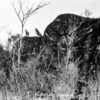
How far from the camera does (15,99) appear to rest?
32.7 feet

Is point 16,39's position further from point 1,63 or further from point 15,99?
point 15,99

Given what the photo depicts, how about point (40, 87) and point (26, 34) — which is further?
point (26, 34)

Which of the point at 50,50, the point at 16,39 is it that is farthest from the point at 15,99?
the point at 16,39

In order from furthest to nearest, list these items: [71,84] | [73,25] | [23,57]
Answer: [23,57] < [73,25] < [71,84]

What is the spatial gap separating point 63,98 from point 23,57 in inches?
660

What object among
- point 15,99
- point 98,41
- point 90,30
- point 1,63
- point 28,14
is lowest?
point 15,99

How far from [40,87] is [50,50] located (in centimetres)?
918

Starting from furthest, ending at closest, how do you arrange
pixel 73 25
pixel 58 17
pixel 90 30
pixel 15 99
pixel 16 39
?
1. pixel 16 39
2. pixel 58 17
3. pixel 73 25
4. pixel 90 30
5. pixel 15 99

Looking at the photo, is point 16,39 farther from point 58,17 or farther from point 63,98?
point 63,98

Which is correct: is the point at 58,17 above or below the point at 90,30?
above

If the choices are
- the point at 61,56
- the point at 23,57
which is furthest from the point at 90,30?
the point at 23,57

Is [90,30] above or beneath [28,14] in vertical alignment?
beneath

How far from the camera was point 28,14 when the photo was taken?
803 inches

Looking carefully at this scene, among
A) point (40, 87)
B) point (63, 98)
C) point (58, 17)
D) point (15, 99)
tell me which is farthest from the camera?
point (58, 17)
